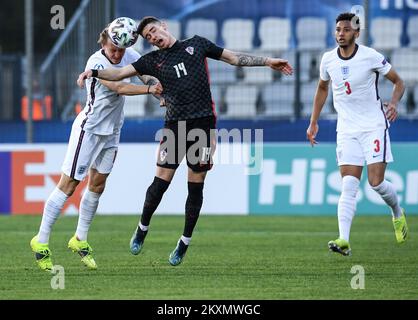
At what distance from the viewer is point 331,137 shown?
60.5ft

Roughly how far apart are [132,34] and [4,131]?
31.9 ft

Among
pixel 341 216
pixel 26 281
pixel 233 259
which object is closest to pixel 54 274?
pixel 26 281

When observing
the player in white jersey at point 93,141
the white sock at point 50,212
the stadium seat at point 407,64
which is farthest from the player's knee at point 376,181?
the stadium seat at point 407,64

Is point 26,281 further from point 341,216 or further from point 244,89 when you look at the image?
point 244,89

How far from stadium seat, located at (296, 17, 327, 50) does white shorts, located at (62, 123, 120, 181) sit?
10.7 m

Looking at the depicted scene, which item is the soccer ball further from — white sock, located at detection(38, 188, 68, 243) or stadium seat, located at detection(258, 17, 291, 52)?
stadium seat, located at detection(258, 17, 291, 52)

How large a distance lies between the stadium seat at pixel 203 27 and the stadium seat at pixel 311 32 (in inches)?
62.8

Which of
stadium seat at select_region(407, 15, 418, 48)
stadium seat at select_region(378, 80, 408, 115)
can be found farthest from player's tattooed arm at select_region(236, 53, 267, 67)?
stadium seat at select_region(407, 15, 418, 48)

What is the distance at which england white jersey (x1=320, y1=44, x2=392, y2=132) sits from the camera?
445 inches

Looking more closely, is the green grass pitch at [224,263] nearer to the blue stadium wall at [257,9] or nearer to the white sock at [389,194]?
the white sock at [389,194]

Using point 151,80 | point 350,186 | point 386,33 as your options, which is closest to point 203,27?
point 386,33

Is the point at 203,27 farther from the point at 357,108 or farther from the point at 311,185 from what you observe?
the point at 357,108

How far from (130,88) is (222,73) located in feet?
33.9

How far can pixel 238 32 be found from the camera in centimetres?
2128
